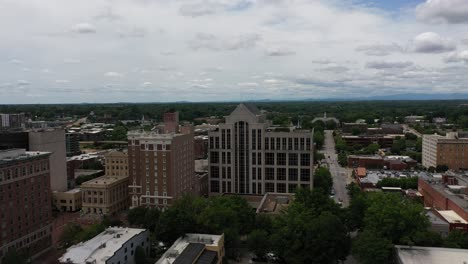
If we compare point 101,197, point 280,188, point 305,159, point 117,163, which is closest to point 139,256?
point 101,197

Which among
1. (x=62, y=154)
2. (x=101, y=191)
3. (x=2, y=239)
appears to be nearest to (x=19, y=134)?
(x=62, y=154)

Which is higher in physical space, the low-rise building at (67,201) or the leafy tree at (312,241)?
the leafy tree at (312,241)

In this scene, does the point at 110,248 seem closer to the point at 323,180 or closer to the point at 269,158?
the point at 269,158

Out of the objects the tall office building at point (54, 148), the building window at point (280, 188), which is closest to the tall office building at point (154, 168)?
the building window at point (280, 188)

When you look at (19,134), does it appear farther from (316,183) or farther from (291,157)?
(316,183)

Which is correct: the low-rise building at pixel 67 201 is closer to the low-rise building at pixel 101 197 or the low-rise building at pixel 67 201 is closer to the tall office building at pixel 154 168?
Answer: the low-rise building at pixel 101 197
